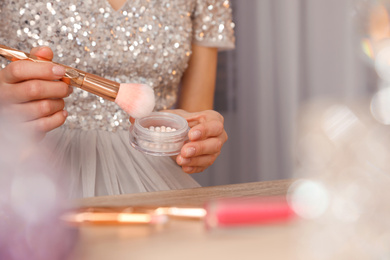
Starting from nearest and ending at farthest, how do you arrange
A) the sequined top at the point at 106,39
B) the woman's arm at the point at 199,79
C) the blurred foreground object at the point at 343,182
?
1. the blurred foreground object at the point at 343,182
2. the sequined top at the point at 106,39
3. the woman's arm at the point at 199,79

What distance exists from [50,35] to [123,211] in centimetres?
40

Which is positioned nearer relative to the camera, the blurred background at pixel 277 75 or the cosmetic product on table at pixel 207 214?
the cosmetic product on table at pixel 207 214

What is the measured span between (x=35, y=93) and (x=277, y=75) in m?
0.81

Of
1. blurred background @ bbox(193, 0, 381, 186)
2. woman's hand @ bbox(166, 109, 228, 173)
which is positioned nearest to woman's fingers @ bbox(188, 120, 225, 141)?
woman's hand @ bbox(166, 109, 228, 173)

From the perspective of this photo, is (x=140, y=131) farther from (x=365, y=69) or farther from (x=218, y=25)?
(x=365, y=69)

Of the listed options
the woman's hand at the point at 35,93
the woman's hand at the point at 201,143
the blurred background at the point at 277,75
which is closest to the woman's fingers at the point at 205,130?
the woman's hand at the point at 201,143

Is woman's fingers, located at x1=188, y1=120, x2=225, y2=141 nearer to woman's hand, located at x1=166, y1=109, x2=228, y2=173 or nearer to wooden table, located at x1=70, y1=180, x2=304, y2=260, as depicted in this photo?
woman's hand, located at x1=166, y1=109, x2=228, y2=173

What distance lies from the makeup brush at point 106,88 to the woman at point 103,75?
0.04 ft

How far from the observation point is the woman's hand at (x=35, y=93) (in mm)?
438

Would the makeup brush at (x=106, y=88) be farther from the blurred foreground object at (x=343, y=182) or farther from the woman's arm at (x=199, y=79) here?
the woman's arm at (x=199, y=79)

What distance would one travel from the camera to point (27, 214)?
288 millimetres

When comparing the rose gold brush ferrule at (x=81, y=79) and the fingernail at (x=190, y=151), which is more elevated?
the rose gold brush ferrule at (x=81, y=79)

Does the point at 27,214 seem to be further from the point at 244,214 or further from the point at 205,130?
the point at 205,130

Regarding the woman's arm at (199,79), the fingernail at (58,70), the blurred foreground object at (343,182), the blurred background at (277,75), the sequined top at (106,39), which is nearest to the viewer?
the blurred foreground object at (343,182)
